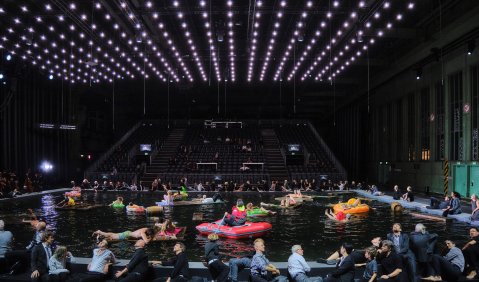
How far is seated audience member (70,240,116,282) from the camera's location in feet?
26.1

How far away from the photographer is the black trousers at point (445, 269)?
8.12m

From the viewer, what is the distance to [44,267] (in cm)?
805

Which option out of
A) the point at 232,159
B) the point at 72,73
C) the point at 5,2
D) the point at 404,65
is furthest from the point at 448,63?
the point at 72,73

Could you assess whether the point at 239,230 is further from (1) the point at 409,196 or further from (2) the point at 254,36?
(2) the point at 254,36

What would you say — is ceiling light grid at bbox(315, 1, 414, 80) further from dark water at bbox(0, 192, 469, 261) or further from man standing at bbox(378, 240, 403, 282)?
man standing at bbox(378, 240, 403, 282)

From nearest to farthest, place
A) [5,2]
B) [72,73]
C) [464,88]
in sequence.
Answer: [5,2] < [464,88] < [72,73]

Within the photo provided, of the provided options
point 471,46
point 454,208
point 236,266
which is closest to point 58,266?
point 236,266

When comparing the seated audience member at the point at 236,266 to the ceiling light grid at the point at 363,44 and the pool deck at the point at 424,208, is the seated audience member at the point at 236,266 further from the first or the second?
the ceiling light grid at the point at 363,44

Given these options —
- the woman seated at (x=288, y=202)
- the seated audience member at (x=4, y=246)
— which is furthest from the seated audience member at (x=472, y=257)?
the woman seated at (x=288, y=202)

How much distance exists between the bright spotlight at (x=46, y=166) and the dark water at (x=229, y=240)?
12.7m

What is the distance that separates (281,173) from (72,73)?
1987 centimetres

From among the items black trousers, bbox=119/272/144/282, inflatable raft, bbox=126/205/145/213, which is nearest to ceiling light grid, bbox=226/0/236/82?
inflatable raft, bbox=126/205/145/213

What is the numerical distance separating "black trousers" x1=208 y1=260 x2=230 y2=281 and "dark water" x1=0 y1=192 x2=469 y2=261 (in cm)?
272

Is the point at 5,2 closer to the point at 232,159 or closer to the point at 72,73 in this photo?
the point at 72,73
